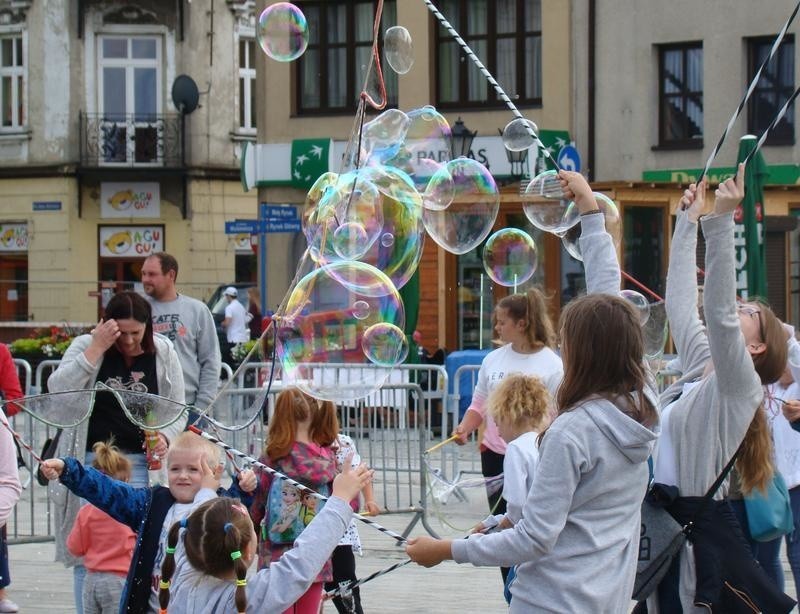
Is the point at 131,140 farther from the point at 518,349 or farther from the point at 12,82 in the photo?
the point at 518,349

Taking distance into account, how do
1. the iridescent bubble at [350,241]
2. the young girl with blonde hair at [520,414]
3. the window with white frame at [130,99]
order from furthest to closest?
1. the window with white frame at [130,99]
2. the iridescent bubble at [350,241]
3. the young girl with blonde hair at [520,414]

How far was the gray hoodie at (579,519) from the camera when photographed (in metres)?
3.77

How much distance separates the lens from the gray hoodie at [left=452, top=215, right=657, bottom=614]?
3.77 meters

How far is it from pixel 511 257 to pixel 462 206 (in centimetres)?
59

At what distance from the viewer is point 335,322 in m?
6.76

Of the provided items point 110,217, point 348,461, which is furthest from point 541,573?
point 110,217

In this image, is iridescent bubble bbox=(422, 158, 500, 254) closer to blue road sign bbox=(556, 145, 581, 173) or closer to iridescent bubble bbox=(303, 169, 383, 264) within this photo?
iridescent bubble bbox=(303, 169, 383, 264)

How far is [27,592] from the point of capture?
330 inches

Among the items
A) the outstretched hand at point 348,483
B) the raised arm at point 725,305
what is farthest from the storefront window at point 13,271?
the raised arm at point 725,305

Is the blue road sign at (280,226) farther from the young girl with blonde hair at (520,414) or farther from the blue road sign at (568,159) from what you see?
the young girl with blonde hair at (520,414)

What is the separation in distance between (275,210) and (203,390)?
16.0 meters

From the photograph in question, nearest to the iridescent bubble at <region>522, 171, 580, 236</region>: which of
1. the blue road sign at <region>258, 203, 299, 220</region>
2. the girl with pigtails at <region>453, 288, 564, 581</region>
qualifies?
the girl with pigtails at <region>453, 288, 564, 581</region>

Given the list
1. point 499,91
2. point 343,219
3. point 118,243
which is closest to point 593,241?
point 499,91

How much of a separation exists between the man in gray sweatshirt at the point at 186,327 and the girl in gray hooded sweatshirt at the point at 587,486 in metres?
4.42
